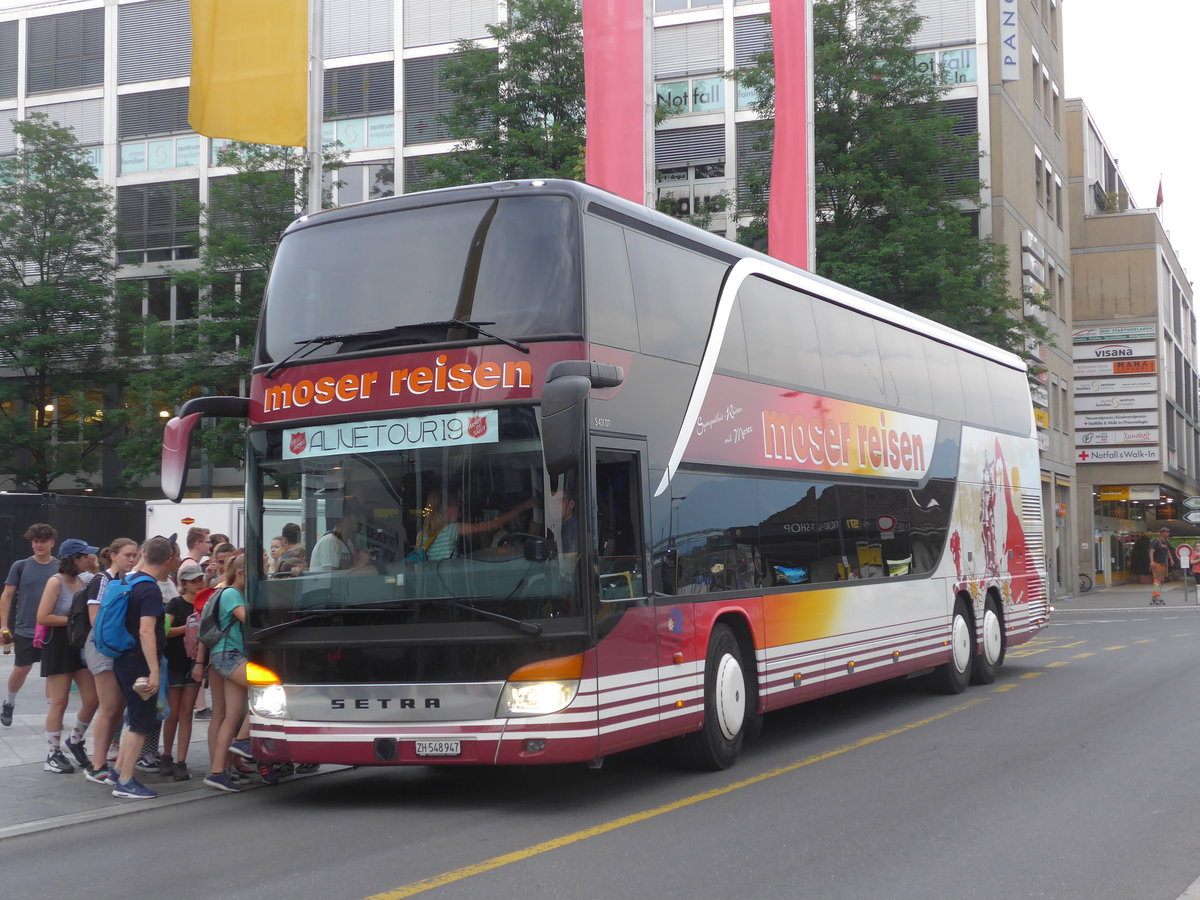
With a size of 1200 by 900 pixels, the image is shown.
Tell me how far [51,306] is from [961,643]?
29.6 meters

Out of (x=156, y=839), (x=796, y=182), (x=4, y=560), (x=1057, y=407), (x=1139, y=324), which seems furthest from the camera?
(x=1139, y=324)

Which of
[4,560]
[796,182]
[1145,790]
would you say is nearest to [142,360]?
[4,560]

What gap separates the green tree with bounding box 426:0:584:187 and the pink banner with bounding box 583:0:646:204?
41.6 feet

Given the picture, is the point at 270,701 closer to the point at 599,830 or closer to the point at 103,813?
the point at 103,813

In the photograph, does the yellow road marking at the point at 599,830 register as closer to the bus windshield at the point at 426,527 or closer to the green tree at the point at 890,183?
the bus windshield at the point at 426,527

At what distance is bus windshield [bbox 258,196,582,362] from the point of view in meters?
9.07

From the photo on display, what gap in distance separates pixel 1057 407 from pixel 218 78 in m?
39.5

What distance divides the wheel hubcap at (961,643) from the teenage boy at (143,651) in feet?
30.4

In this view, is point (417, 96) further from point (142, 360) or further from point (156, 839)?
point (156, 839)

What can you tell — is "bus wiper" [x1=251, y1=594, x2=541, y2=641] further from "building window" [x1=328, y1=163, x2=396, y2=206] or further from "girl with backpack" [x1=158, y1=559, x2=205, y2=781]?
"building window" [x1=328, y1=163, x2=396, y2=206]

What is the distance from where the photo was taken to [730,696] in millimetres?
10633

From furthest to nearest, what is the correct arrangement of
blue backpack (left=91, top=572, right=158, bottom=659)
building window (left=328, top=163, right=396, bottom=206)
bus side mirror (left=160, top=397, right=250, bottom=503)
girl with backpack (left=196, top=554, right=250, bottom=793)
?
building window (left=328, top=163, right=396, bottom=206) < girl with backpack (left=196, top=554, right=250, bottom=793) < blue backpack (left=91, top=572, right=158, bottom=659) < bus side mirror (left=160, top=397, right=250, bottom=503)

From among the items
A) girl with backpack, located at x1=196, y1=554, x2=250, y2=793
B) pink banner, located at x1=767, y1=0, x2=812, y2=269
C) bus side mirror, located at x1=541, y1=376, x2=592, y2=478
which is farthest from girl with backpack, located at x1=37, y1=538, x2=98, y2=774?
pink banner, located at x1=767, y1=0, x2=812, y2=269

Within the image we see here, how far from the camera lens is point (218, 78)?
1695 cm
